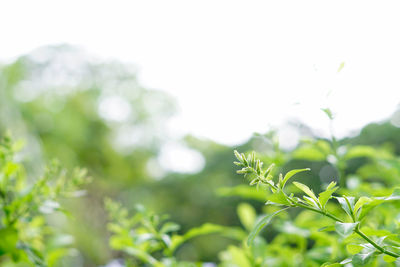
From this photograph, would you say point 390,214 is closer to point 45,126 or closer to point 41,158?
point 41,158

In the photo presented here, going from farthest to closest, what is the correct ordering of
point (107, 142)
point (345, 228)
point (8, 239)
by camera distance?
point (107, 142)
point (8, 239)
point (345, 228)

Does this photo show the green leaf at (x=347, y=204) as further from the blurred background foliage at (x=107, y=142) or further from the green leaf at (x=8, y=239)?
the blurred background foliage at (x=107, y=142)

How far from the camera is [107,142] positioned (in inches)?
248

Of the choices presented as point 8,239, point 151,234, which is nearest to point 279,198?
point 151,234

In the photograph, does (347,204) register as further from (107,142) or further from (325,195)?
(107,142)

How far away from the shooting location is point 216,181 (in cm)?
550

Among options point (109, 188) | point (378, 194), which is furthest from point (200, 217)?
point (378, 194)

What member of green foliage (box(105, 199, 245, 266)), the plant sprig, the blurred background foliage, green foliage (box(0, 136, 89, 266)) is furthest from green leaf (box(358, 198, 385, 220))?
the blurred background foliage

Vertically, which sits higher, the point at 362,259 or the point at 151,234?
the point at 362,259

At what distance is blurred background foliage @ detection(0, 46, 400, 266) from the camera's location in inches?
193

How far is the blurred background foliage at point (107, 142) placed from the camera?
16.1 feet

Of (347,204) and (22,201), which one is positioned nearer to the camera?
(347,204)

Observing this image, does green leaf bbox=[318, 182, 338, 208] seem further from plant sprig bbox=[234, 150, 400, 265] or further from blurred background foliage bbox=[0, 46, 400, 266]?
blurred background foliage bbox=[0, 46, 400, 266]

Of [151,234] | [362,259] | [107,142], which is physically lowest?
[107,142]
